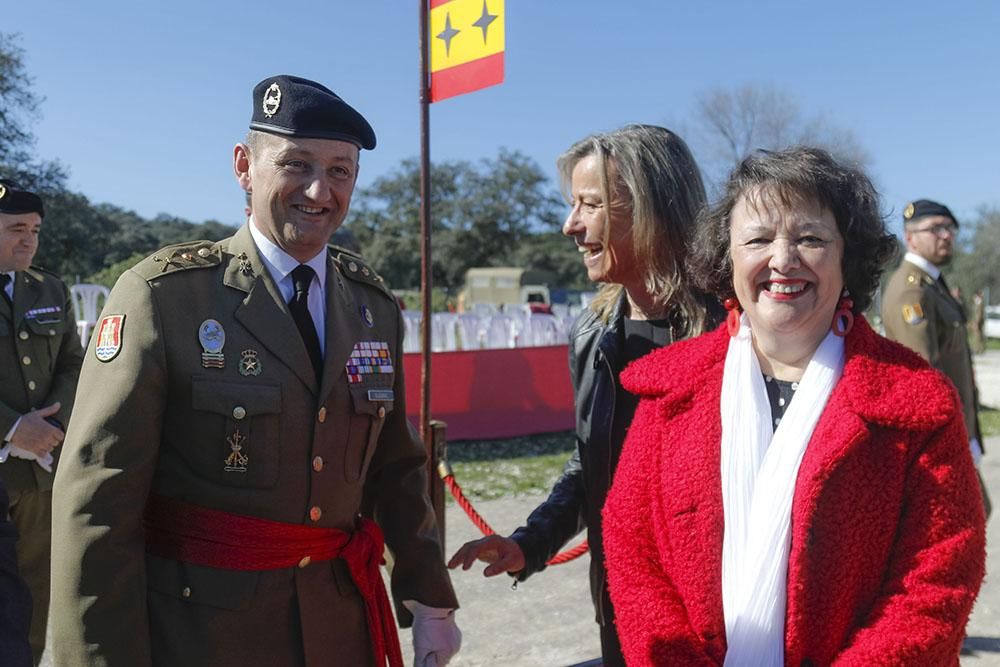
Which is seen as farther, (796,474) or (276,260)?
(276,260)

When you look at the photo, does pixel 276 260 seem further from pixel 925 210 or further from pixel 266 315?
pixel 925 210

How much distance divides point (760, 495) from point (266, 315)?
47.7 inches

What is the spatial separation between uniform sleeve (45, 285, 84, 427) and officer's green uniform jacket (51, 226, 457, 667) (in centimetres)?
240

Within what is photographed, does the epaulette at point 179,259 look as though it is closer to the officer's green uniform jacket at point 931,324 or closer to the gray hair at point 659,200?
the gray hair at point 659,200

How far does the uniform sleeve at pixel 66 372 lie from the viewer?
159 inches

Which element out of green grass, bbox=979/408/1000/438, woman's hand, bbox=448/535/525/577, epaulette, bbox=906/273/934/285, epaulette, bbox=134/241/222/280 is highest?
epaulette, bbox=906/273/934/285

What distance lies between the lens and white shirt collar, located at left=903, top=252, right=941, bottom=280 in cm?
507

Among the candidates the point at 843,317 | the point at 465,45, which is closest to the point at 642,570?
the point at 843,317

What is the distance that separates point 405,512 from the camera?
236 cm

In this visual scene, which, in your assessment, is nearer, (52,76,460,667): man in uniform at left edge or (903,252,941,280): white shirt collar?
(52,76,460,667): man in uniform at left edge

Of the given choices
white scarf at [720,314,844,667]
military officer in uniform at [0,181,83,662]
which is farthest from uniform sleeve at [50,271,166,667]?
military officer in uniform at [0,181,83,662]

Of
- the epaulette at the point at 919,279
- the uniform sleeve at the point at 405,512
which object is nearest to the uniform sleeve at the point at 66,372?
the uniform sleeve at the point at 405,512

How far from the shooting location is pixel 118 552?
1753 millimetres

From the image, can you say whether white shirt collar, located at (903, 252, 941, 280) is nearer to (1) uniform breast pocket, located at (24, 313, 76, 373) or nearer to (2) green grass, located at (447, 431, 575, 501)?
(2) green grass, located at (447, 431, 575, 501)
